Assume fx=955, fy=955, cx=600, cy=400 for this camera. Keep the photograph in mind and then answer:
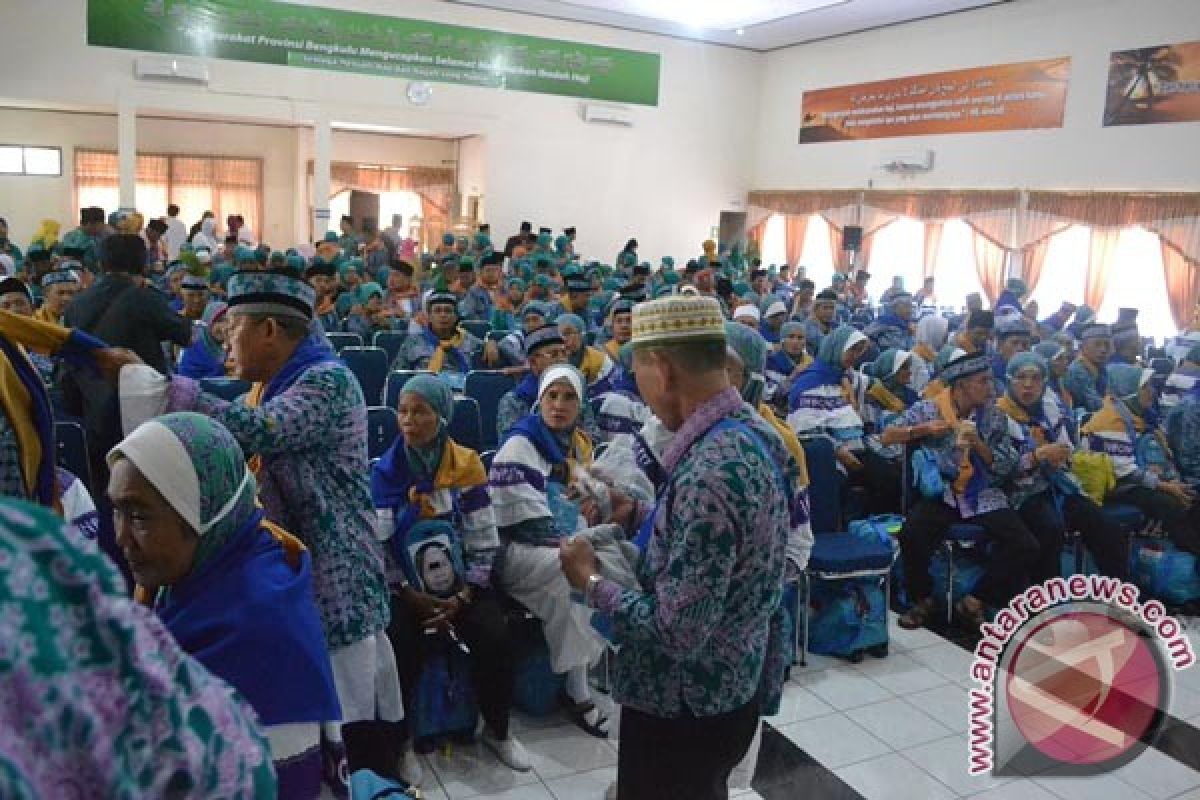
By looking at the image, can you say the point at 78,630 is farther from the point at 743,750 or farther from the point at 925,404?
the point at 925,404

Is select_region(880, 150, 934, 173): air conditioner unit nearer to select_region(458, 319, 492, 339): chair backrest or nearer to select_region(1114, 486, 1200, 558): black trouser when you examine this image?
select_region(458, 319, 492, 339): chair backrest

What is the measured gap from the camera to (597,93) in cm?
1641

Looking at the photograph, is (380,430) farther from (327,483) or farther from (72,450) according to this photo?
(327,483)

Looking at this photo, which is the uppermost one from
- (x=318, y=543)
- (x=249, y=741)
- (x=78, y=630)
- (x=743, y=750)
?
(x=78, y=630)

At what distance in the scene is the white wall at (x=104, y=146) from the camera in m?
14.5

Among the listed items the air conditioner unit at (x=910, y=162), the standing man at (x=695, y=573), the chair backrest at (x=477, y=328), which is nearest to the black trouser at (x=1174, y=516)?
the standing man at (x=695, y=573)

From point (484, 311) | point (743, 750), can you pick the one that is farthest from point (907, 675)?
point (484, 311)

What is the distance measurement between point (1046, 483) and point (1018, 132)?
1026cm

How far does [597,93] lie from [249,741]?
54.5 ft

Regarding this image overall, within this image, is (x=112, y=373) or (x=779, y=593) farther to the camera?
(x=112, y=373)

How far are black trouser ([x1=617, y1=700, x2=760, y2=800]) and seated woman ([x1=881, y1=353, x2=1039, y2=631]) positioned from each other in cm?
291

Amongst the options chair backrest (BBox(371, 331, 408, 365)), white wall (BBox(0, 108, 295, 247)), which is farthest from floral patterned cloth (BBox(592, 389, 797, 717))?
white wall (BBox(0, 108, 295, 247))

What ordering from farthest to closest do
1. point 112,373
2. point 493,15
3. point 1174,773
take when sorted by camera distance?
point 493,15
point 1174,773
point 112,373

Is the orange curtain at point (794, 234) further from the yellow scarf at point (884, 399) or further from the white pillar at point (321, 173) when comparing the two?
the yellow scarf at point (884, 399)
